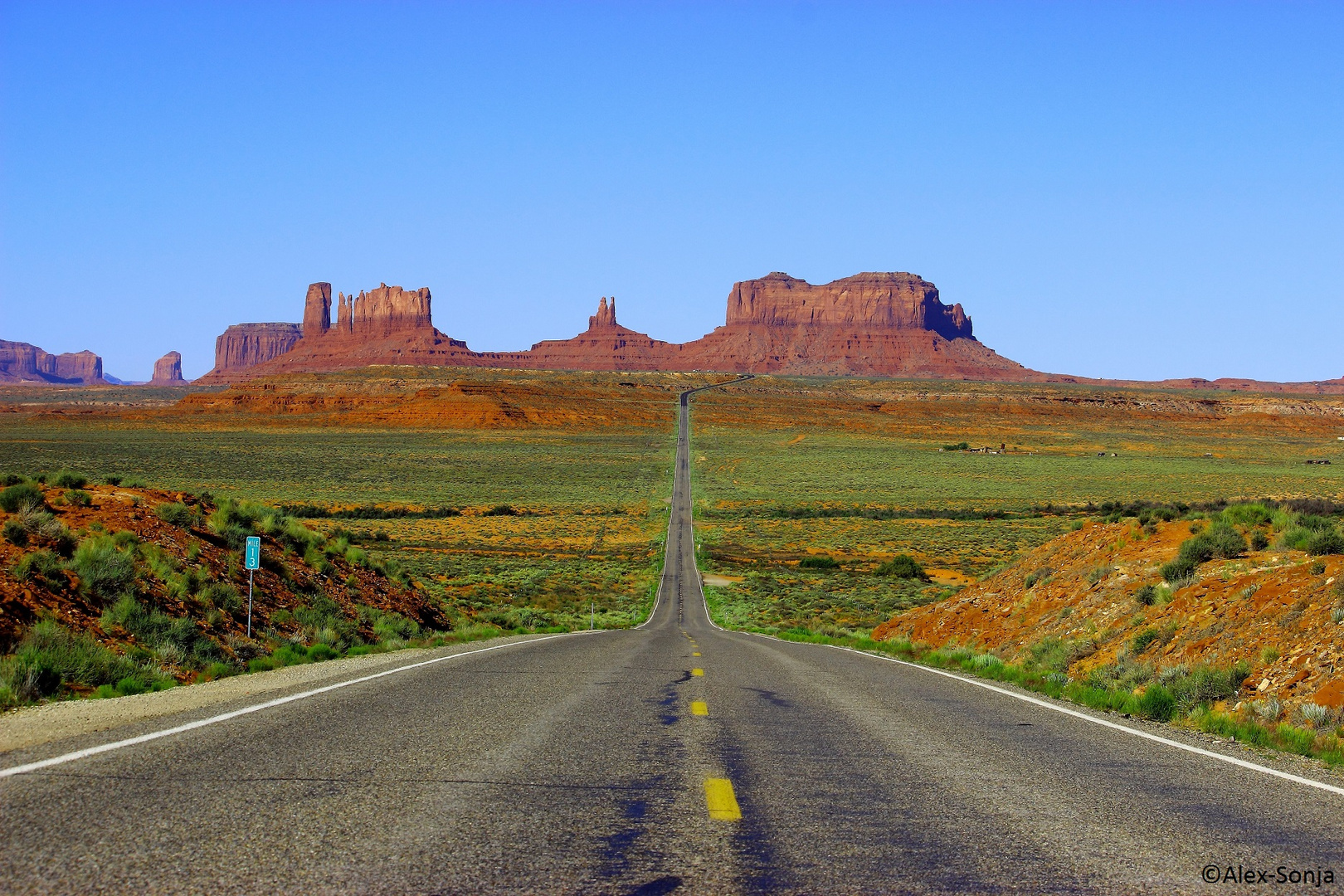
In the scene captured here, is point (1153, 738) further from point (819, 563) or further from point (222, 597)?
point (819, 563)

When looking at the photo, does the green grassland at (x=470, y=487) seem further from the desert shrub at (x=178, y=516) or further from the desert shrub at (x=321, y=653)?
the desert shrub at (x=321, y=653)

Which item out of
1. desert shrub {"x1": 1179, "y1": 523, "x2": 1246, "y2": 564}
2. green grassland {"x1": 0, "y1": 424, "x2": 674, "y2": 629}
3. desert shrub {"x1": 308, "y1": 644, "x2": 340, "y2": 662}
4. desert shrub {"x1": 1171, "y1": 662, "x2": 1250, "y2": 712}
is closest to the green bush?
desert shrub {"x1": 308, "y1": 644, "x2": 340, "y2": 662}

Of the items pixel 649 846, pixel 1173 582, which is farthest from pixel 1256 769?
pixel 1173 582

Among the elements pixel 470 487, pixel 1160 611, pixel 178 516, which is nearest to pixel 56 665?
pixel 178 516

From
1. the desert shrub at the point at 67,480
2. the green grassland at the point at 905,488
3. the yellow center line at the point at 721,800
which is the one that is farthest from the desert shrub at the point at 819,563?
the yellow center line at the point at 721,800

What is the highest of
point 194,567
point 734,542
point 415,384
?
point 415,384

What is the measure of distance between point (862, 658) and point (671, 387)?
165551 millimetres

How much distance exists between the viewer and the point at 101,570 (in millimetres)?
13242

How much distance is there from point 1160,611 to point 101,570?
13996 mm

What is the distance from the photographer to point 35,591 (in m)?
12.2

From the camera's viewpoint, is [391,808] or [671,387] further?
[671,387]

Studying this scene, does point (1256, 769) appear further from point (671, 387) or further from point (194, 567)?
point (671, 387)

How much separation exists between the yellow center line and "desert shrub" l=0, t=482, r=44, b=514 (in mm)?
12334

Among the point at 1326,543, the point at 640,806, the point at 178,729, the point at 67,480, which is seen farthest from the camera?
the point at 67,480
